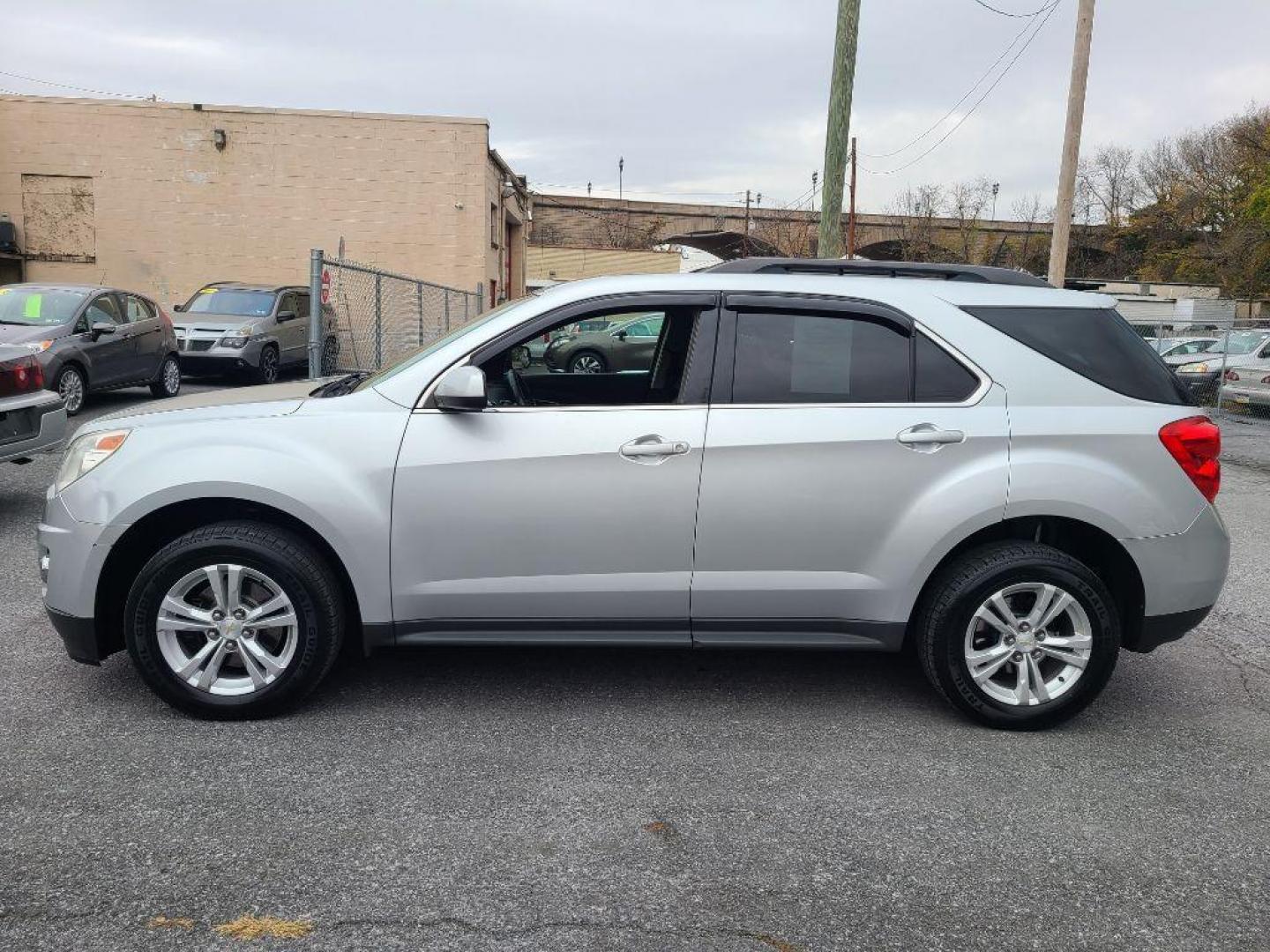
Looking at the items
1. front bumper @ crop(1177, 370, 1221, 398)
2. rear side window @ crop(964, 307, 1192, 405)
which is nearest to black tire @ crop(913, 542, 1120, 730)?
rear side window @ crop(964, 307, 1192, 405)

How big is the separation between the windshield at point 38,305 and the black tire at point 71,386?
62cm

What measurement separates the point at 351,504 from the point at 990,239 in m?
60.6

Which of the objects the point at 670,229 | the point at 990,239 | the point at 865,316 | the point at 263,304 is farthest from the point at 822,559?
the point at 990,239

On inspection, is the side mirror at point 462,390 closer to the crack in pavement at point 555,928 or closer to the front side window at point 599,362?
the front side window at point 599,362

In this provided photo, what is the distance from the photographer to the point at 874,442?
3.84 meters

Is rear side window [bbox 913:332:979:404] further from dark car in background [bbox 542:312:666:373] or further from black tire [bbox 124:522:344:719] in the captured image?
black tire [bbox 124:522:344:719]

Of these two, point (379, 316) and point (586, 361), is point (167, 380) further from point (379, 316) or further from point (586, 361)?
point (586, 361)

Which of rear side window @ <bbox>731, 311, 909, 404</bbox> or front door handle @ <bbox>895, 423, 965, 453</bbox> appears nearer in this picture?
front door handle @ <bbox>895, 423, 965, 453</bbox>

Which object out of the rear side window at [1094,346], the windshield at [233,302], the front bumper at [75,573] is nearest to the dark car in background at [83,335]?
the windshield at [233,302]

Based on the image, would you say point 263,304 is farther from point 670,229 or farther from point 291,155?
point 670,229

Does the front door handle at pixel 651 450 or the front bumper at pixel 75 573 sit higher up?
the front door handle at pixel 651 450

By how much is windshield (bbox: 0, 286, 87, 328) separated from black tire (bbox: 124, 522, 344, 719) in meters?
10.1

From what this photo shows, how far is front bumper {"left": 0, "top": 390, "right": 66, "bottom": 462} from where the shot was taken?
7141 mm

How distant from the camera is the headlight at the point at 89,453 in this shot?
3.89m
